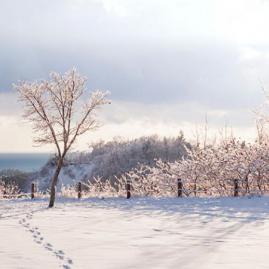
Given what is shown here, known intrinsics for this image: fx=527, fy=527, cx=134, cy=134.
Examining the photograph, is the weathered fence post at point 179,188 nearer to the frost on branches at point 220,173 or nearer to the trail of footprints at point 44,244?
the frost on branches at point 220,173

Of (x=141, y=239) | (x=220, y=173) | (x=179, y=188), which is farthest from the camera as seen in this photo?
(x=220, y=173)

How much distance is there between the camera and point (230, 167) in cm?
2962

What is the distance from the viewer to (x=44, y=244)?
13.1 m

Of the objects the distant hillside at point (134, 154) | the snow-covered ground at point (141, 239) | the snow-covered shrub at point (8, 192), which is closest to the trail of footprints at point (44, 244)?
the snow-covered ground at point (141, 239)

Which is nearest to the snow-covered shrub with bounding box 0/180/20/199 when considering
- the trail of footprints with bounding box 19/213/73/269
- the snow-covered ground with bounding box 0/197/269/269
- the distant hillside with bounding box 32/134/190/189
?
the snow-covered ground with bounding box 0/197/269/269

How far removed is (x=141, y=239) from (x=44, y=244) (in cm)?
258

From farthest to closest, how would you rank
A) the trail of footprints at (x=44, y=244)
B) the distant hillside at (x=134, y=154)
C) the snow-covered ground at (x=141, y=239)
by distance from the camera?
1. the distant hillside at (x=134, y=154)
2. the snow-covered ground at (x=141, y=239)
3. the trail of footprints at (x=44, y=244)

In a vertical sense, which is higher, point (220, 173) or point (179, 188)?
point (220, 173)

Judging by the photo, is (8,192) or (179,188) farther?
(8,192)

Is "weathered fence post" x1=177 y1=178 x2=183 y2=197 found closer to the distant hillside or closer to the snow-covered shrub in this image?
the snow-covered shrub

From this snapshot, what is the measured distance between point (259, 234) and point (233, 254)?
351 centimetres

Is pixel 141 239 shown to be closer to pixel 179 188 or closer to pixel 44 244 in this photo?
pixel 44 244

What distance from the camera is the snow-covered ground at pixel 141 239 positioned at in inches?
430

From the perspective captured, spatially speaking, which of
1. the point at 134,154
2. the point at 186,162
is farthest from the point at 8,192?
the point at 134,154
